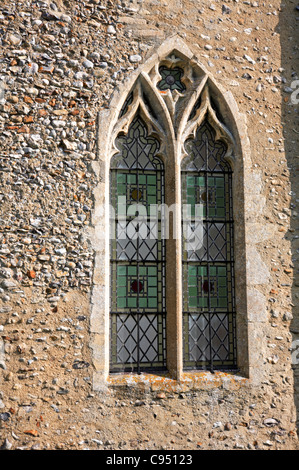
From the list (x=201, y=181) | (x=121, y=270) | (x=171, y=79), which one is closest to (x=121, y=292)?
(x=121, y=270)

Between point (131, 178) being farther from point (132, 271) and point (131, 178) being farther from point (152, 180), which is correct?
point (132, 271)

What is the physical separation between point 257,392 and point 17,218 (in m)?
2.85

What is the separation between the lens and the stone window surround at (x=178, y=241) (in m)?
4.81

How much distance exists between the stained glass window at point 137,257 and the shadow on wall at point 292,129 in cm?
130

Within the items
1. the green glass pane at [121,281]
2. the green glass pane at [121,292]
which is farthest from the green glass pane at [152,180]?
the green glass pane at [121,292]

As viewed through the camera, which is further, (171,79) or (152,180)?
(171,79)

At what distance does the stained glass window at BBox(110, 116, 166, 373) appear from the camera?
196 inches

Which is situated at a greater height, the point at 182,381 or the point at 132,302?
the point at 132,302

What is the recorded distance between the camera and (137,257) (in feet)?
16.7

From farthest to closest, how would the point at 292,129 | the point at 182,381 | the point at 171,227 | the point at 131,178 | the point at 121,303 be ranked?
the point at 292,129 → the point at 131,178 → the point at 171,227 → the point at 121,303 → the point at 182,381

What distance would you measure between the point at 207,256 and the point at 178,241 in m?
0.38

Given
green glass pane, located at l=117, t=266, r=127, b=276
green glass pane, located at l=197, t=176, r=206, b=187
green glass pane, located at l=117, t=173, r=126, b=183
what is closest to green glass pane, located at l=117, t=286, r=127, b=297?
green glass pane, located at l=117, t=266, r=127, b=276

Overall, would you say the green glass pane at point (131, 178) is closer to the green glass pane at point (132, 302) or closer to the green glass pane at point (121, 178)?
the green glass pane at point (121, 178)
